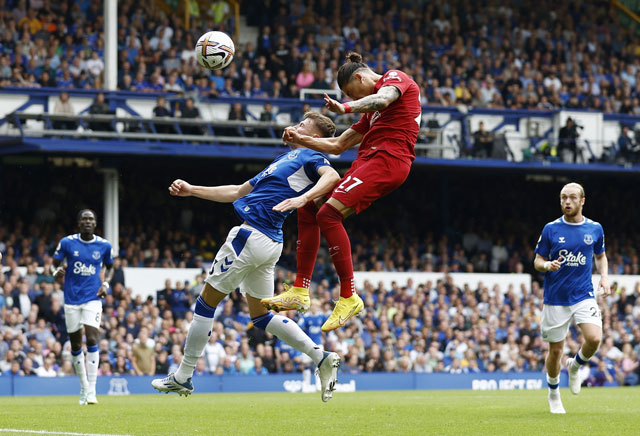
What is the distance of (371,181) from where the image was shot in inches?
381

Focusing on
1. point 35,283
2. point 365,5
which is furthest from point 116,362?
point 365,5

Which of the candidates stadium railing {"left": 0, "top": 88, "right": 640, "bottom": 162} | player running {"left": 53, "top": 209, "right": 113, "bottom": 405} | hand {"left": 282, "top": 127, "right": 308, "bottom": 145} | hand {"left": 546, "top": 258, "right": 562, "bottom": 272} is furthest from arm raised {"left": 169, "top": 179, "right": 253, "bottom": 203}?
stadium railing {"left": 0, "top": 88, "right": 640, "bottom": 162}

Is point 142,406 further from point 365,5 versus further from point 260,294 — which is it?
point 365,5

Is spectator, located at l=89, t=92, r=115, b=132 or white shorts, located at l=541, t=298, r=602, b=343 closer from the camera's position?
white shorts, located at l=541, t=298, r=602, b=343

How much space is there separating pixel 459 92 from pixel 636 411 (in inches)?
711

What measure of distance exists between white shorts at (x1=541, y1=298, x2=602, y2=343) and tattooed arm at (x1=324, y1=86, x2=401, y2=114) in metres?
4.81

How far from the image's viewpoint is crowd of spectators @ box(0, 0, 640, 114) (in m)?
27.4

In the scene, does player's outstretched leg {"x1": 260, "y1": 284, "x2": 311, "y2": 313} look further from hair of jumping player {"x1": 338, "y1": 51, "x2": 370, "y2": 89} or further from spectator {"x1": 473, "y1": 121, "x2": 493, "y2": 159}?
spectator {"x1": 473, "y1": 121, "x2": 493, "y2": 159}

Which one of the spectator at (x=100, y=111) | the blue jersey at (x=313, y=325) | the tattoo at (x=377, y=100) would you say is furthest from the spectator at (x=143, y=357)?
the tattoo at (x=377, y=100)

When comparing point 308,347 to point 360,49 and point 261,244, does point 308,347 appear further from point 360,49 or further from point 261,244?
point 360,49

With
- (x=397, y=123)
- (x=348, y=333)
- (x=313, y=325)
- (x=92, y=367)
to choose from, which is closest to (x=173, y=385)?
(x=397, y=123)

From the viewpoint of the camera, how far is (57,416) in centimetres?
Answer: 1265

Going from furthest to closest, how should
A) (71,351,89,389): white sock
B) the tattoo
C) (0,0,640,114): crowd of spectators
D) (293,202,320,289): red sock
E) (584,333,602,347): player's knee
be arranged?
(0,0,640,114): crowd of spectators
(71,351,89,389): white sock
(584,333,602,347): player's knee
(293,202,320,289): red sock
the tattoo

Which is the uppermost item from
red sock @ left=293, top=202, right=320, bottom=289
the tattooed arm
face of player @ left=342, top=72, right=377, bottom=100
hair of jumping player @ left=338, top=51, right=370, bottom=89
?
hair of jumping player @ left=338, top=51, right=370, bottom=89
